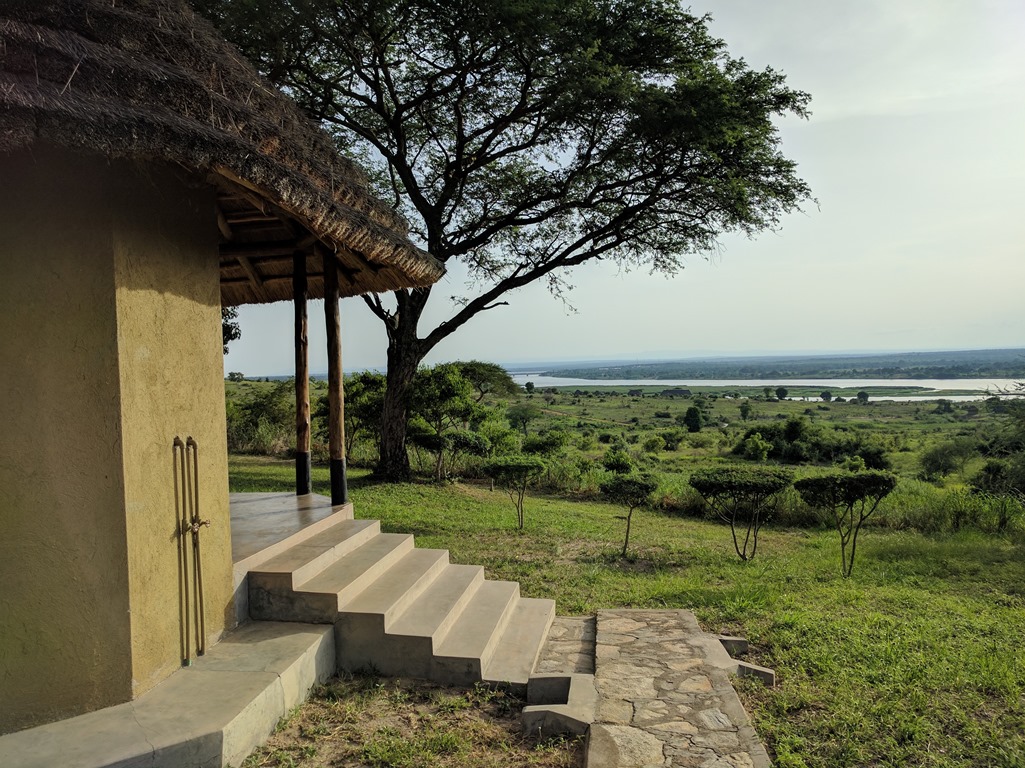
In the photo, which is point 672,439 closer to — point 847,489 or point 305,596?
point 847,489

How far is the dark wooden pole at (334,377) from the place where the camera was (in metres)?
6.42

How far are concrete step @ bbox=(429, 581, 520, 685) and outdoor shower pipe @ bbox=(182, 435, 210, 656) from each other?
54.9 inches

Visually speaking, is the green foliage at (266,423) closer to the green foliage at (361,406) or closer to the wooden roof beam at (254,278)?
the green foliage at (361,406)

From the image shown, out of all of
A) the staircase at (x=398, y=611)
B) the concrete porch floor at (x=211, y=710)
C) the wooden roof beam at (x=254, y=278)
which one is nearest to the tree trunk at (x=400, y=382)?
the wooden roof beam at (x=254, y=278)

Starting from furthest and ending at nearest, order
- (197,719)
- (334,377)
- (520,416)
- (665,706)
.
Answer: (520,416)
(334,377)
(665,706)
(197,719)

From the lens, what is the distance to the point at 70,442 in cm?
339

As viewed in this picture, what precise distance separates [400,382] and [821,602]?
30.1ft

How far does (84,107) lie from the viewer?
294 centimetres

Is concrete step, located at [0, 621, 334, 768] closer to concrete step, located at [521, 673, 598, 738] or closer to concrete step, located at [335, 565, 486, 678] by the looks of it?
concrete step, located at [335, 565, 486, 678]

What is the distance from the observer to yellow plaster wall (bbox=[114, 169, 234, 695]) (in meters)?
3.51

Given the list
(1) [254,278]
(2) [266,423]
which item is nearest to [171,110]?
(1) [254,278]

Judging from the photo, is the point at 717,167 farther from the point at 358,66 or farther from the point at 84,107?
the point at 84,107

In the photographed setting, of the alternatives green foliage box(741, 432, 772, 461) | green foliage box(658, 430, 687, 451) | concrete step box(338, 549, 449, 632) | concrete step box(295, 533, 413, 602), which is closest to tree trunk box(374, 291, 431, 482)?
concrete step box(295, 533, 413, 602)

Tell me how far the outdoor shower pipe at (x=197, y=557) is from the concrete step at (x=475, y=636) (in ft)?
4.58
